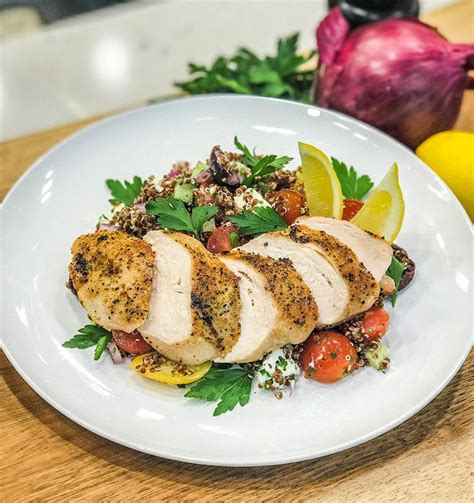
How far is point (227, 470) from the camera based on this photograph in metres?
2.23

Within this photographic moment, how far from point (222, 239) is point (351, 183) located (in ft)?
2.30

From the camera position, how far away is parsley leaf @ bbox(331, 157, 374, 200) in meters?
2.95

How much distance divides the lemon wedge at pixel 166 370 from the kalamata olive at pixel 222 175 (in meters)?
0.79

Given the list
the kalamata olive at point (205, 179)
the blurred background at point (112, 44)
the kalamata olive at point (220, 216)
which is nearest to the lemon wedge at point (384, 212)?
the kalamata olive at point (220, 216)

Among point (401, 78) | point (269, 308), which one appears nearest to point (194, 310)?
point (269, 308)

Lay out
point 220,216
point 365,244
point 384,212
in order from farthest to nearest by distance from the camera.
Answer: point 220,216
point 384,212
point 365,244

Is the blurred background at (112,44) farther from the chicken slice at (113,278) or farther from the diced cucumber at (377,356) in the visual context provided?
the diced cucumber at (377,356)

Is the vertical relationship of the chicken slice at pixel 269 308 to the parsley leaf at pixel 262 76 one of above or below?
below

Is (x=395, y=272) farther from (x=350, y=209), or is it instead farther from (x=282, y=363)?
(x=282, y=363)

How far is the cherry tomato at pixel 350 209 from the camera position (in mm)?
2751

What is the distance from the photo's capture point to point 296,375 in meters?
2.36

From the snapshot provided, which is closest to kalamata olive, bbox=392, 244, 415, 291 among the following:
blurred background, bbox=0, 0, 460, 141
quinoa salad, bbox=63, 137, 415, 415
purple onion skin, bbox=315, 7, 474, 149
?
quinoa salad, bbox=63, 137, 415, 415

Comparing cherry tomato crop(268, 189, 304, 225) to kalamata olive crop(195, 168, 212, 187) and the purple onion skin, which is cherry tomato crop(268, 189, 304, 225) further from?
the purple onion skin

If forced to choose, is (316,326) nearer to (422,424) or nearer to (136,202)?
(422,424)
